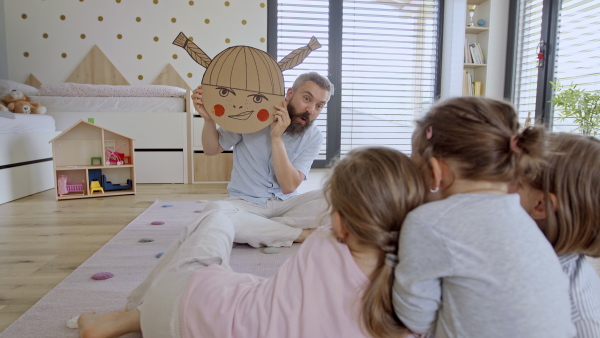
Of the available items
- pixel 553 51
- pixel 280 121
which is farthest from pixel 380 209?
pixel 553 51

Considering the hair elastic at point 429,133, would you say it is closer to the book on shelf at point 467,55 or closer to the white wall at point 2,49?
the book on shelf at point 467,55

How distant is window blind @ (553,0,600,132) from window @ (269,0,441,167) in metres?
0.97

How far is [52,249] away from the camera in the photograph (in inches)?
56.0

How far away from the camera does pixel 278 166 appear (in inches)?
55.1

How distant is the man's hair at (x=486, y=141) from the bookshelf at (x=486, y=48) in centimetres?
302

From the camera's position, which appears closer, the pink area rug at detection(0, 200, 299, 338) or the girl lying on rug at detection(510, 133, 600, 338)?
the girl lying on rug at detection(510, 133, 600, 338)

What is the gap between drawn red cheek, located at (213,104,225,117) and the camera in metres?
1.40

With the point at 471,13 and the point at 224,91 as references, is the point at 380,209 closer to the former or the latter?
the point at 224,91

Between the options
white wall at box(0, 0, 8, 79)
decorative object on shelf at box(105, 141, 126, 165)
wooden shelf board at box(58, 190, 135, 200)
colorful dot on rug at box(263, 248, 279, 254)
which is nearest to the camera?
colorful dot on rug at box(263, 248, 279, 254)

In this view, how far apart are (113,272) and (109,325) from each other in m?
0.44

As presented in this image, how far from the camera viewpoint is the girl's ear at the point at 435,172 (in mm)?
589

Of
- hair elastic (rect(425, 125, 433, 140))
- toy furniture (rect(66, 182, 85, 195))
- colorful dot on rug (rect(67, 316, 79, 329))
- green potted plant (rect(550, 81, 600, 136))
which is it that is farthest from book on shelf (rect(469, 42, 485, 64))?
colorful dot on rug (rect(67, 316, 79, 329))

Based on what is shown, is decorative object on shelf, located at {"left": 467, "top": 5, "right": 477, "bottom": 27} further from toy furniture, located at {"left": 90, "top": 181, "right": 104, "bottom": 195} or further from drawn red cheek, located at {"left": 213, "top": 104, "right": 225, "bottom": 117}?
toy furniture, located at {"left": 90, "top": 181, "right": 104, "bottom": 195}

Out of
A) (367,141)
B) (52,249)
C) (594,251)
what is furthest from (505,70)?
(52,249)
